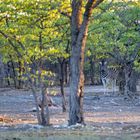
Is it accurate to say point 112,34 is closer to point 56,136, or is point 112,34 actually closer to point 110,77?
point 110,77

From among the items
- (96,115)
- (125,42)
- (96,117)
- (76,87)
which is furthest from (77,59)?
(125,42)

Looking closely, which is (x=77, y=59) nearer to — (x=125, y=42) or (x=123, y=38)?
(x=123, y=38)

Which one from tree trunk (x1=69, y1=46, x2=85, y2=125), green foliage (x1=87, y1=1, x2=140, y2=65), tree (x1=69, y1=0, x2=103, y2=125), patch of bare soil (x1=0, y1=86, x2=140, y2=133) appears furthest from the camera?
green foliage (x1=87, y1=1, x2=140, y2=65)

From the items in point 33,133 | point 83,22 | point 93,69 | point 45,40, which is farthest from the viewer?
point 93,69

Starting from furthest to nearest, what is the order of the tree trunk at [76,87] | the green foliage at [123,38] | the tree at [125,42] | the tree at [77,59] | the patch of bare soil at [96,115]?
the tree at [125,42] → the green foliage at [123,38] → the patch of bare soil at [96,115] → the tree trunk at [76,87] → the tree at [77,59]

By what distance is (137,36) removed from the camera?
36.4 meters

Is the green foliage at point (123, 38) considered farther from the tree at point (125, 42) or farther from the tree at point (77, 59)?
the tree at point (77, 59)

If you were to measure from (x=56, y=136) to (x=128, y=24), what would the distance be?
1053 inches

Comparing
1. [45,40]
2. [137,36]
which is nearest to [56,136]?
[45,40]

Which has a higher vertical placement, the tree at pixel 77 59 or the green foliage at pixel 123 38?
the green foliage at pixel 123 38

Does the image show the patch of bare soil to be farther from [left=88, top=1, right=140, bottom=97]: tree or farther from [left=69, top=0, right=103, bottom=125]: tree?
[left=88, top=1, right=140, bottom=97]: tree

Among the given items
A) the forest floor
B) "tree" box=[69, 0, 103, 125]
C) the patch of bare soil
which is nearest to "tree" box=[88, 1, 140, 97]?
the forest floor

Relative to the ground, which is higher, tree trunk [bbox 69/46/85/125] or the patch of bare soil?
tree trunk [bbox 69/46/85/125]

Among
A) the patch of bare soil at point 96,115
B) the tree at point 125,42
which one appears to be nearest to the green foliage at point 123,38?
the tree at point 125,42
